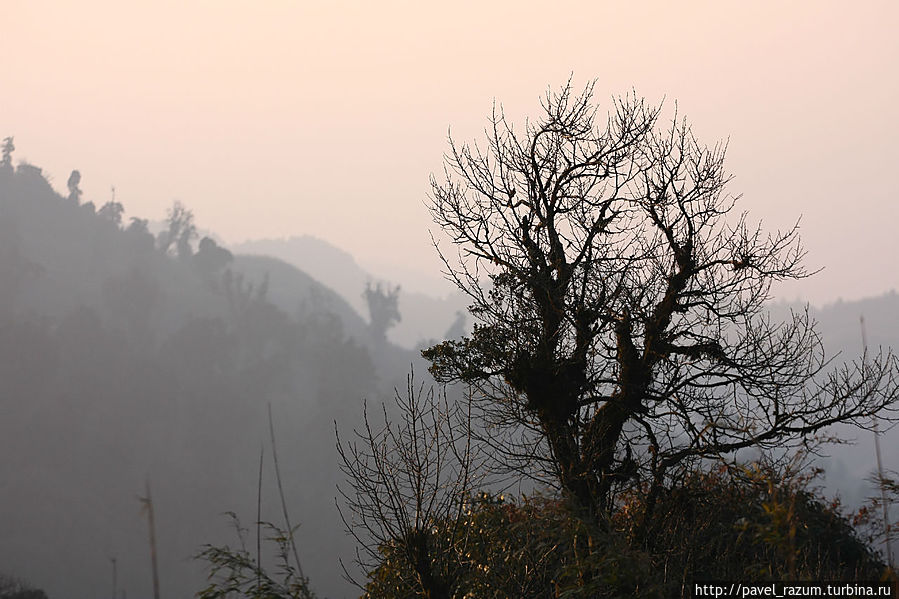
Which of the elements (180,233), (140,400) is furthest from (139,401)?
(180,233)

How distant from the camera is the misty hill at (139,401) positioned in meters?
82.8

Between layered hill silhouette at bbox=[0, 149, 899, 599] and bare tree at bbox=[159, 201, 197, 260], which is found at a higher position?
bare tree at bbox=[159, 201, 197, 260]

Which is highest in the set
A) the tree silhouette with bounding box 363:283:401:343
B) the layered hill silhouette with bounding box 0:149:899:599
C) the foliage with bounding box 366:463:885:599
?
the tree silhouette with bounding box 363:283:401:343

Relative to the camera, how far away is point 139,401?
333ft

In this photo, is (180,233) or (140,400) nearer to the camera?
(140,400)

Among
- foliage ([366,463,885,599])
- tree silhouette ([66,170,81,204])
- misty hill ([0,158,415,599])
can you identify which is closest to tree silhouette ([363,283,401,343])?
misty hill ([0,158,415,599])

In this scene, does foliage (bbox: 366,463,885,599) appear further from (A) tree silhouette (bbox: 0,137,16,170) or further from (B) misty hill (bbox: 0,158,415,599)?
(A) tree silhouette (bbox: 0,137,16,170)

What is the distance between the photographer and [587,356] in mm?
16391

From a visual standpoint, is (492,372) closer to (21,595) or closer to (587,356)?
(587,356)

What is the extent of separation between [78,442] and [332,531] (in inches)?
1250

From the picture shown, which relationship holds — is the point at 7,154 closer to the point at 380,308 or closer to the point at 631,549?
the point at 380,308

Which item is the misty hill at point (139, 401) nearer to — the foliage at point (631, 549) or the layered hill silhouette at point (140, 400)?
the layered hill silhouette at point (140, 400)

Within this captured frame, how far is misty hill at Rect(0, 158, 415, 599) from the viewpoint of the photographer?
82812 millimetres

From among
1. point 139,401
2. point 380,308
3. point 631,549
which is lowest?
point 631,549
